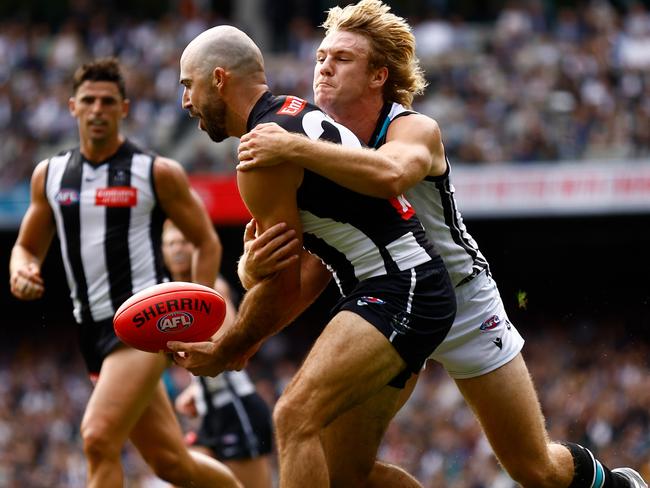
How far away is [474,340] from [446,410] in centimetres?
881

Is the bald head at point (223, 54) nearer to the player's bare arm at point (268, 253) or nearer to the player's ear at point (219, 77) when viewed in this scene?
the player's ear at point (219, 77)

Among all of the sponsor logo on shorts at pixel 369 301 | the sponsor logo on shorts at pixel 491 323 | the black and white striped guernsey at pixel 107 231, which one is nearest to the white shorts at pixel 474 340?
the sponsor logo on shorts at pixel 491 323

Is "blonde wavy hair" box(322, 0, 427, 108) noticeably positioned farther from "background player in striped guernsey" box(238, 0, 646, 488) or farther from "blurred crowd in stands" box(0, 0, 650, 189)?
"blurred crowd in stands" box(0, 0, 650, 189)

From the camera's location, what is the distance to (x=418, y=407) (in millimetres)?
14320

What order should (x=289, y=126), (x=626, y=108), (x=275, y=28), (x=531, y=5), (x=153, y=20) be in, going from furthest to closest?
(x=153, y=20) → (x=275, y=28) → (x=531, y=5) → (x=626, y=108) → (x=289, y=126)

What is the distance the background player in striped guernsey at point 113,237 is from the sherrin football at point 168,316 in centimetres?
139

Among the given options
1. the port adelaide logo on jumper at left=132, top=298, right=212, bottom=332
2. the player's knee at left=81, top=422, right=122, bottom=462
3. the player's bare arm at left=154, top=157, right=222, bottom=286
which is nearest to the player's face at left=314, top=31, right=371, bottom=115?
the port adelaide logo on jumper at left=132, top=298, right=212, bottom=332

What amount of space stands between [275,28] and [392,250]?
15514 mm

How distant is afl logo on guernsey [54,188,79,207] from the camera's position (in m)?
6.93

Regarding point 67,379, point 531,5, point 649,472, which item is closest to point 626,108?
point 531,5

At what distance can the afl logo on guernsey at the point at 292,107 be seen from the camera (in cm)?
480

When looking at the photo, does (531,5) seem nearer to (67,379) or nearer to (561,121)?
(561,121)

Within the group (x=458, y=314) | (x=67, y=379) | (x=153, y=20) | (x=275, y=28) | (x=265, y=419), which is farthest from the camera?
(x=153, y=20)

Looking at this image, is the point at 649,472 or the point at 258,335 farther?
the point at 649,472
